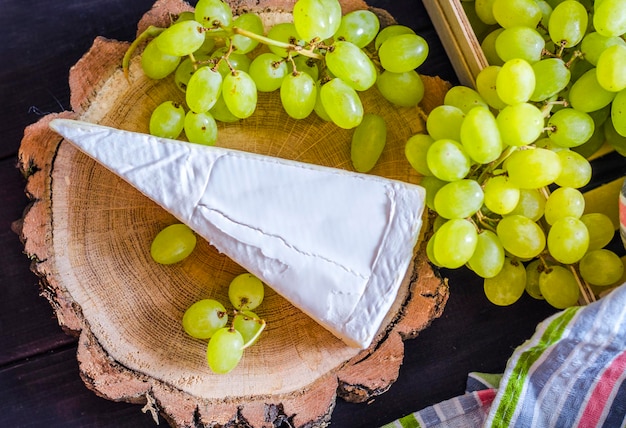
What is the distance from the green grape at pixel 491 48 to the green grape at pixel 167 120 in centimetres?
46

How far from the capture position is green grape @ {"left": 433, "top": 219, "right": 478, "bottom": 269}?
0.96 meters

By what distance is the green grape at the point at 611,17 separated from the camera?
3.09ft

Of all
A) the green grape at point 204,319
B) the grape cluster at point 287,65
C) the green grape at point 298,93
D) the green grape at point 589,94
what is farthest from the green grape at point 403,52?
the green grape at point 204,319

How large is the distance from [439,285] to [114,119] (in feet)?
1.73

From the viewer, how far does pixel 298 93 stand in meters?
1.01

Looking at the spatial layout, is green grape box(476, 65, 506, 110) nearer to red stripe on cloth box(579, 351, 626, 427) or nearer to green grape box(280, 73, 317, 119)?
green grape box(280, 73, 317, 119)

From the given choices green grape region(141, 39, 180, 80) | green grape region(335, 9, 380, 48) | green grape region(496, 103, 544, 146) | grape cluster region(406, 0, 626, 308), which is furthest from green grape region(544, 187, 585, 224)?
green grape region(141, 39, 180, 80)

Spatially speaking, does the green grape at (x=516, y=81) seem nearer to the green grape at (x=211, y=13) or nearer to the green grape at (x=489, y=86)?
the green grape at (x=489, y=86)

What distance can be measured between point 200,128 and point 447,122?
337 millimetres

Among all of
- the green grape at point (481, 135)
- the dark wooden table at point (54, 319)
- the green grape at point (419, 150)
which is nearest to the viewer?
the green grape at point (481, 135)

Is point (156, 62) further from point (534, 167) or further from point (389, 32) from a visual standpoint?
point (534, 167)

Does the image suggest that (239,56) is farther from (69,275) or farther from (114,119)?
(69,275)

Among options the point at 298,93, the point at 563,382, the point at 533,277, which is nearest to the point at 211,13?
the point at 298,93

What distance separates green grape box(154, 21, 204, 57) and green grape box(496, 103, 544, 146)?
0.41m
